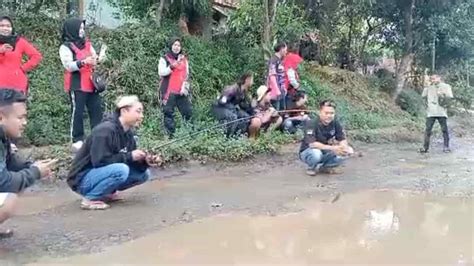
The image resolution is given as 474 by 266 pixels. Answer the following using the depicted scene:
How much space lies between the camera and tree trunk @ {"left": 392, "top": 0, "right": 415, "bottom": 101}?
50.9 feet

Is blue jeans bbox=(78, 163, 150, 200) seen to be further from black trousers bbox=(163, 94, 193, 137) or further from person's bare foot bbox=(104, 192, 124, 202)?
black trousers bbox=(163, 94, 193, 137)

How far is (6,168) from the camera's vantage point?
466cm

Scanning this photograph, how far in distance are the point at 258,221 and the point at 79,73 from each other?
3297 millimetres

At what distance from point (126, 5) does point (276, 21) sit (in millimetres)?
2954

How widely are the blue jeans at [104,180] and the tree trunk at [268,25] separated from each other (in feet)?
20.8

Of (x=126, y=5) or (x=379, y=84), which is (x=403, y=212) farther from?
(x=379, y=84)

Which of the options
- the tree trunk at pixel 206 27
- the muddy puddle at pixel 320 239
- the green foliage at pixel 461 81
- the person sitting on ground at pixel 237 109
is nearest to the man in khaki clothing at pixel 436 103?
the person sitting on ground at pixel 237 109

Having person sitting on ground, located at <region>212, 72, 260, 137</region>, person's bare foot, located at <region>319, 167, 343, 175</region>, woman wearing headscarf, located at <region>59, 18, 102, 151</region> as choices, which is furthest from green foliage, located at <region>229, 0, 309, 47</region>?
woman wearing headscarf, located at <region>59, 18, 102, 151</region>

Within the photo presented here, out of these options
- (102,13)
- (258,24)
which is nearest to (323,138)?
(258,24)

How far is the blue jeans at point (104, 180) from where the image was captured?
19.1 feet

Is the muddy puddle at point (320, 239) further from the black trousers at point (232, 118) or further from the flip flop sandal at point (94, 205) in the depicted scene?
the black trousers at point (232, 118)

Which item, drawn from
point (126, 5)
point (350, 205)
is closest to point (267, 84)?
point (126, 5)

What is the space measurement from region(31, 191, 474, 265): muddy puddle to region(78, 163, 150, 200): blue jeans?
0.81 meters

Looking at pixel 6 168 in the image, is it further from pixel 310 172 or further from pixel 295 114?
pixel 295 114
